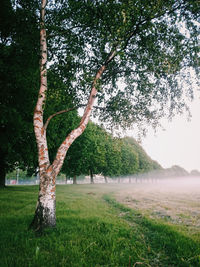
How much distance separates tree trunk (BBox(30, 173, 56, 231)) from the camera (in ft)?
18.3

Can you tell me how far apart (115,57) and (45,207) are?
352 inches

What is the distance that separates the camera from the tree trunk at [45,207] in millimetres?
5574

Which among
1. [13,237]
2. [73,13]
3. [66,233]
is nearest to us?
[13,237]

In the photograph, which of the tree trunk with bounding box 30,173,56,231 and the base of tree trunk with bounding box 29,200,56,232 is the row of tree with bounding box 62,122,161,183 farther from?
the base of tree trunk with bounding box 29,200,56,232

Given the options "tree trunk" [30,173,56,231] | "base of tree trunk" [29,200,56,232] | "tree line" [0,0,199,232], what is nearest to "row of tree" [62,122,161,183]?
"tree line" [0,0,199,232]

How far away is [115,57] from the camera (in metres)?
9.20

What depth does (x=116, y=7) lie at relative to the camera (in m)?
6.53

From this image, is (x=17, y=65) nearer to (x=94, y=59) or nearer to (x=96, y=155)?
(x=94, y=59)

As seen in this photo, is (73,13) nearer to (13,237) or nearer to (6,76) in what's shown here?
(6,76)

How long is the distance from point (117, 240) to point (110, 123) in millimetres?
6755

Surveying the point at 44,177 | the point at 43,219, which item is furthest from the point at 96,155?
the point at 43,219

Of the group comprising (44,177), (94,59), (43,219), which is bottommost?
(43,219)

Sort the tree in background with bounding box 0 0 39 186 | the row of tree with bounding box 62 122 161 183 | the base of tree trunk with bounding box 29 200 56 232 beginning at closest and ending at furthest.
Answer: the base of tree trunk with bounding box 29 200 56 232 < the tree in background with bounding box 0 0 39 186 < the row of tree with bounding box 62 122 161 183

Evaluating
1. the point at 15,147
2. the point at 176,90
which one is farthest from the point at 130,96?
the point at 15,147
